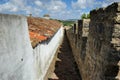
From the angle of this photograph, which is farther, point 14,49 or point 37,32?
point 37,32

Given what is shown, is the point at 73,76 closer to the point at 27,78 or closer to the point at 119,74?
the point at 27,78

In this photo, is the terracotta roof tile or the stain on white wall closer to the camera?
the stain on white wall

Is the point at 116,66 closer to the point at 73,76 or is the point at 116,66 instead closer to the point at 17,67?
the point at 17,67

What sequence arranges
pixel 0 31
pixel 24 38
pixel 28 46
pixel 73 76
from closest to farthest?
pixel 0 31 → pixel 24 38 → pixel 28 46 → pixel 73 76

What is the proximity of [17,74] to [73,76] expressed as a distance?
560 centimetres

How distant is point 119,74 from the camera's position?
4141mm

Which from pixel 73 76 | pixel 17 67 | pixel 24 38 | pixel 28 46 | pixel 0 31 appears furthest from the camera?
pixel 73 76

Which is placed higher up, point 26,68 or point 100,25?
point 100,25

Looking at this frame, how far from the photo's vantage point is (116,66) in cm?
419

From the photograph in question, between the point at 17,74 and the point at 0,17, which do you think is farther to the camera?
the point at 17,74

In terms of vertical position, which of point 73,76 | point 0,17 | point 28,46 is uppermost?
point 0,17

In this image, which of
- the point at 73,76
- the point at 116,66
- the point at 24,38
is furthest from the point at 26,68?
the point at 73,76

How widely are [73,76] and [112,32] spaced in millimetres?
5554

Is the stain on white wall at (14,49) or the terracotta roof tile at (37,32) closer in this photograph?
the stain on white wall at (14,49)
